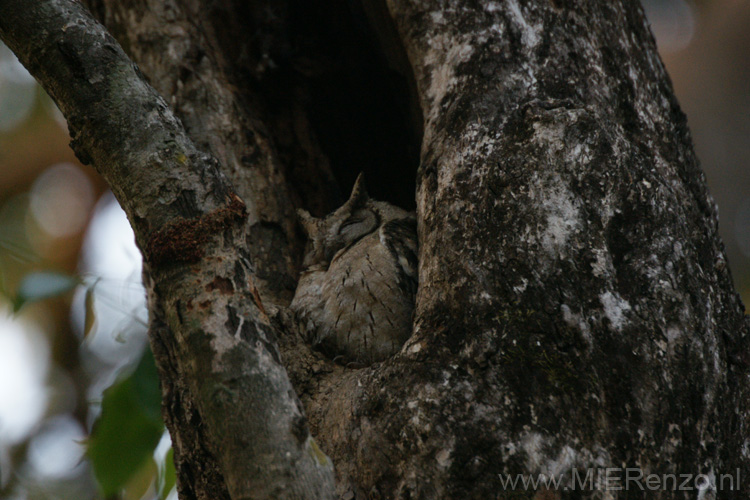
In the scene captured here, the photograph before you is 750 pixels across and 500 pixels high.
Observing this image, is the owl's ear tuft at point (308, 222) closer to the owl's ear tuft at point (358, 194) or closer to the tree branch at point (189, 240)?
the owl's ear tuft at point (358, 194)

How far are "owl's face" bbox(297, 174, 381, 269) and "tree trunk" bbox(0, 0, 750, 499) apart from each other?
0.81 ft

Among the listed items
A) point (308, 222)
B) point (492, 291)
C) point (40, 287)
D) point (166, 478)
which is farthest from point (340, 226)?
point (166, 478)

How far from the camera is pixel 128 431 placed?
238 cm

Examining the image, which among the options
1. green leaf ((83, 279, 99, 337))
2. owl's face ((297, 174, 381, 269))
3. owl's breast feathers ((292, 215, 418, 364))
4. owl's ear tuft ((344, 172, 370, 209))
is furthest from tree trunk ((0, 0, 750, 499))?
green leaf ((83, 279, 99, 337))

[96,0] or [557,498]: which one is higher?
[96,0]

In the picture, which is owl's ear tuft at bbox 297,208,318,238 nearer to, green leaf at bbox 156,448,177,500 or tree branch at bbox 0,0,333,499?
tree branch at bbox 0,0,333,499

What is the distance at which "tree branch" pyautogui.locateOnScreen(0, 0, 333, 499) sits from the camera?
108 cm

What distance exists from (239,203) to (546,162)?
0.80 m

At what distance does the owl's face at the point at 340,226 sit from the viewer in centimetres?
229

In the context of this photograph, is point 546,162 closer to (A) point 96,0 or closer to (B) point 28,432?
(A) point 96,0

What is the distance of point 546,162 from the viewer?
1619mm

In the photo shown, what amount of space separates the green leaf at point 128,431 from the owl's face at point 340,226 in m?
0.77

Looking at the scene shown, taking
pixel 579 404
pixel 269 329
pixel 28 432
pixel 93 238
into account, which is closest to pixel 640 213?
pixel 579 404

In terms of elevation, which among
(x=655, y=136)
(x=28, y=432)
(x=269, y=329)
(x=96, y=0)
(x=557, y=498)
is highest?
(x=96, y=0)
